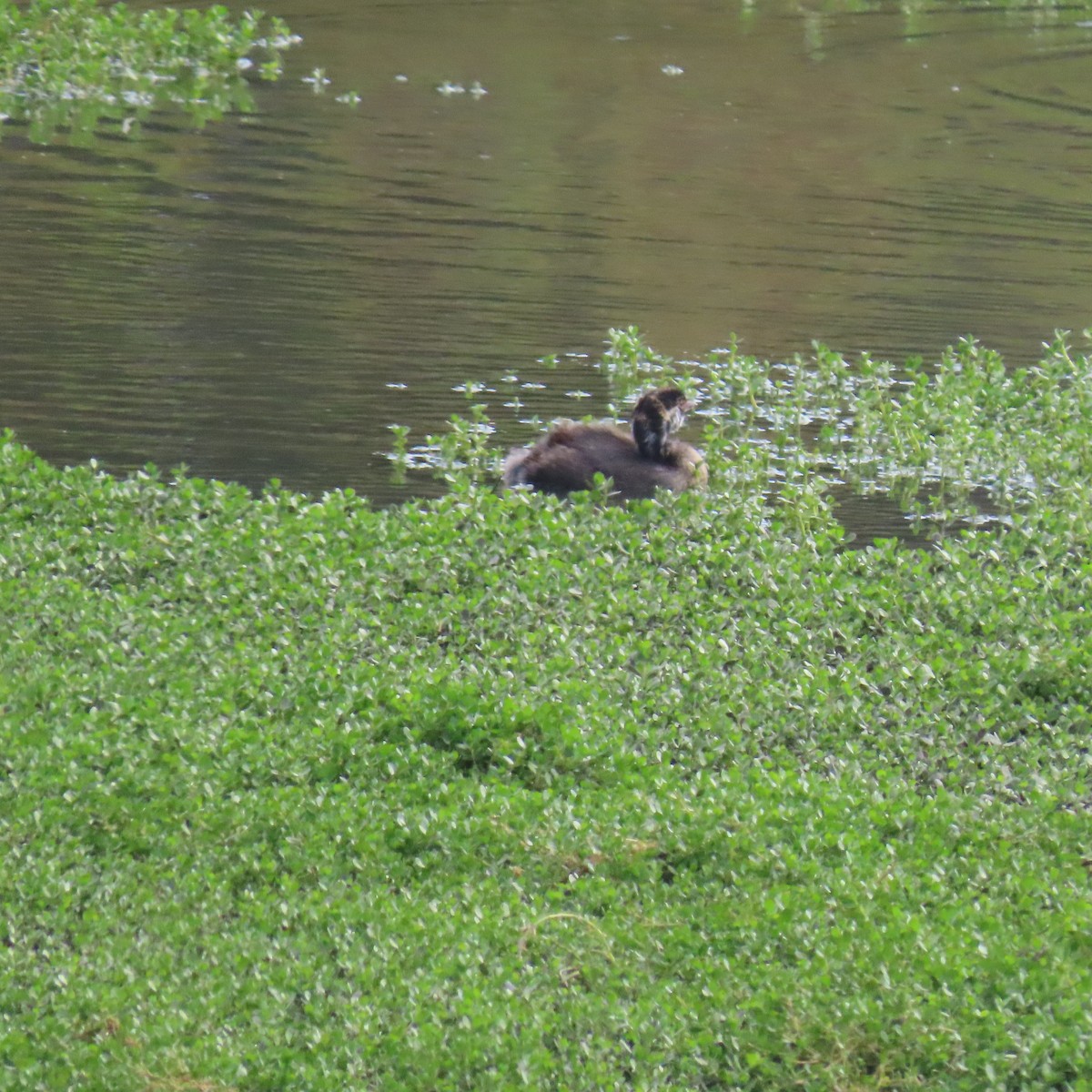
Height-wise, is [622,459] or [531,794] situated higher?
[622,459]

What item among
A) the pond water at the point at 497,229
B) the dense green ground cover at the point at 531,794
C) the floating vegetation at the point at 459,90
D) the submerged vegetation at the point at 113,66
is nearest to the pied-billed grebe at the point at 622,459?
the dense green ground cover at the point at 531,794

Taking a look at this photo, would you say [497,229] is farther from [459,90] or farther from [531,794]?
[531,794]

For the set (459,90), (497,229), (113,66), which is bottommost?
(497,229)

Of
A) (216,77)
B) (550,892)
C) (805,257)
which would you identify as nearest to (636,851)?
(550,892)

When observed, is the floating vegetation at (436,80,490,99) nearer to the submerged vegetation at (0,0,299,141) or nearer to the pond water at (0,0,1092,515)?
the pond water at (0,0,1092,515)

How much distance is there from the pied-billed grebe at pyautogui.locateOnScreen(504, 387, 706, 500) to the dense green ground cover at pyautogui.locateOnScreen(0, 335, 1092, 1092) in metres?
0.35

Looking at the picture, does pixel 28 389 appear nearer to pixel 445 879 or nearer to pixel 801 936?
pixel 445 879

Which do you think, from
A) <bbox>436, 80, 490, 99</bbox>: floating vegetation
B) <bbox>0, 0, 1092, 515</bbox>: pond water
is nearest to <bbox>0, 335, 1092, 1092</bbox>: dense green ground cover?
<bbox>0, 0, 1092, 515</bbox>: pond water

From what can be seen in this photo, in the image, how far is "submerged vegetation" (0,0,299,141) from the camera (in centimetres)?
1816

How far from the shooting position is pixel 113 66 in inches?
773

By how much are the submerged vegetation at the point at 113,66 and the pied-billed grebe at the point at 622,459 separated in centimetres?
929

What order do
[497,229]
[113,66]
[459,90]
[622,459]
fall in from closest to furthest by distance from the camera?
[622,459], [497,229], [113,66], [459,90]

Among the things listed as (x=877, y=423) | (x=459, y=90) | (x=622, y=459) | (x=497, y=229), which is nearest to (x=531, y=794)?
(x=622, y=459)

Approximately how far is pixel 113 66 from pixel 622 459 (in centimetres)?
1225
